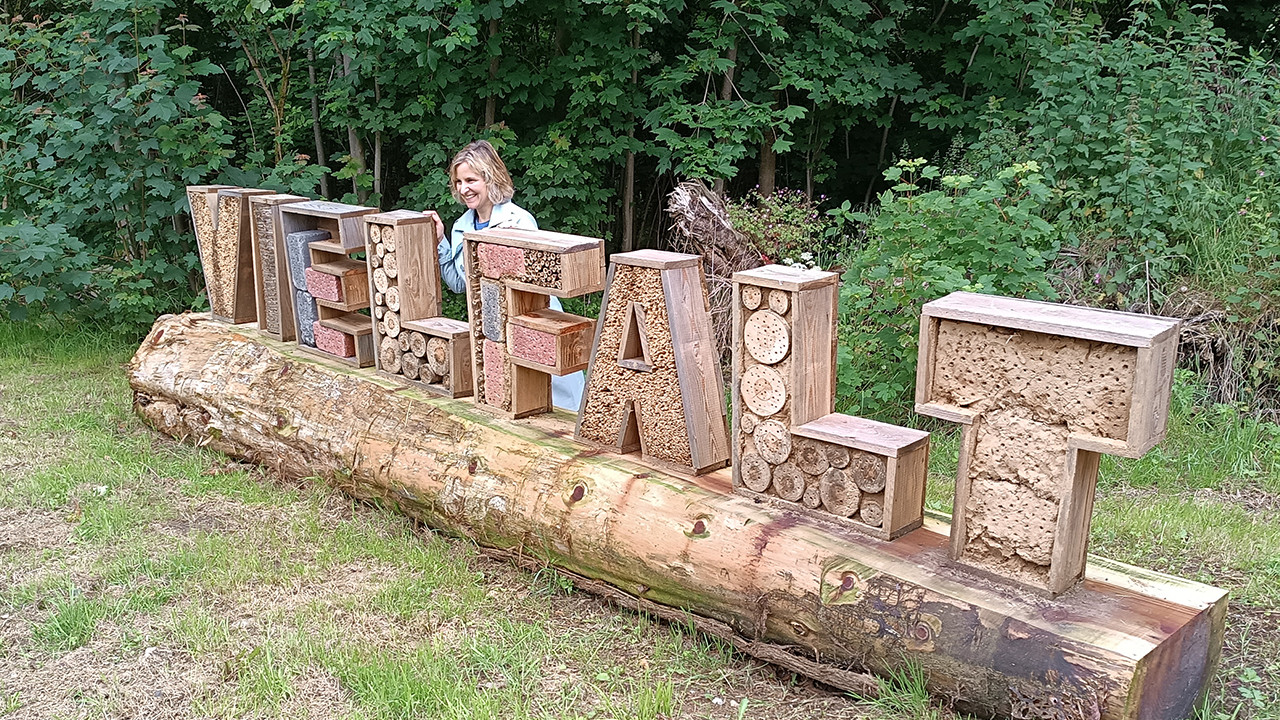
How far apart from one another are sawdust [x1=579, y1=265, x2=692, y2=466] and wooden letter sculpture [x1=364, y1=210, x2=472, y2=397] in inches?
32.2

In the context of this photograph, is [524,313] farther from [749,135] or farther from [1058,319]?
[749,135]

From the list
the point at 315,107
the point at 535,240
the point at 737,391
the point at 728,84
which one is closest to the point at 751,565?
the point at 737,391

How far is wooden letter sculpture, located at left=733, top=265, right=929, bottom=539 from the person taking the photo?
3021 millimetres

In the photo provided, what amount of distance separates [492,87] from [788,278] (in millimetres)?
4676

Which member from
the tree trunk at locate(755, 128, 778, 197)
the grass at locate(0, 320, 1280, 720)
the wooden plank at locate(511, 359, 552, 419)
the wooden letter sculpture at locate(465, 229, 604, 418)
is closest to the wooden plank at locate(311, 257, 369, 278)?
the wooden letter sculpture at locate(465, 229, 604, 418)

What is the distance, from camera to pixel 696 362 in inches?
137

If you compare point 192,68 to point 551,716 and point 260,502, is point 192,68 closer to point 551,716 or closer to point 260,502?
point 260,502

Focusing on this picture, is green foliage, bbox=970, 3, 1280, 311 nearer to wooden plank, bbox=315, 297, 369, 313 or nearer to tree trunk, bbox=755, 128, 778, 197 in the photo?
tree trunk, bbox=755, 128, 778, 197

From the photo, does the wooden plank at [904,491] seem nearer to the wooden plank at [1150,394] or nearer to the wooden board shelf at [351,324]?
the wooden plank at [1150,394]

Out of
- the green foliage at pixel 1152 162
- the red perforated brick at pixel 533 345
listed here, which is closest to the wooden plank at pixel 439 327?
the red perforated brick at pixel 533 345

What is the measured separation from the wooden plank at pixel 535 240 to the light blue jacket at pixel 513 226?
44cm

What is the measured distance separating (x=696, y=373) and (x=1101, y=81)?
400cm

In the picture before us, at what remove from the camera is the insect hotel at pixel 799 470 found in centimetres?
258

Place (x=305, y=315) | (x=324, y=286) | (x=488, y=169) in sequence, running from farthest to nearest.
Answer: (x=305, y=315) → (x=324, y=286) → (x=488, y=169)
